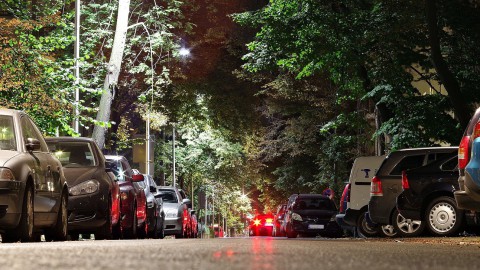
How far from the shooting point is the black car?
20344 millimetres

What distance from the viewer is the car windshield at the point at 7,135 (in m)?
14.6

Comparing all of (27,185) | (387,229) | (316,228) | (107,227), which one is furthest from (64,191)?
(316,228)

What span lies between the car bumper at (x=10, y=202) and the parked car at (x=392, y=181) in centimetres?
1029

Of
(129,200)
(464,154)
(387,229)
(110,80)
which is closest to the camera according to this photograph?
(464,154)

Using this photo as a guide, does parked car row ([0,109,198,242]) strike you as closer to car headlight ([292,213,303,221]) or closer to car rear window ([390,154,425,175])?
car rear window ([390,154,425,175])

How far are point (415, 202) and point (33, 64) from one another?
395 inches

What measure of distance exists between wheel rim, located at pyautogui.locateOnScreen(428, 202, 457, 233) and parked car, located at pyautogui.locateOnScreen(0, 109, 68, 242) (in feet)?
25.3

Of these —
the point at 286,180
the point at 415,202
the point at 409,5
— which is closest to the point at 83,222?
the point at 415,202

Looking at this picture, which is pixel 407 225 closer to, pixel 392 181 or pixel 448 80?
pixel 392 181

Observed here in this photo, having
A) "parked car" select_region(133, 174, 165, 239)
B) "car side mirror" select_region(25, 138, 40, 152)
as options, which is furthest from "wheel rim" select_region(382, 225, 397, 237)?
"car side mirror" select_region(25, 138, 40, 152)

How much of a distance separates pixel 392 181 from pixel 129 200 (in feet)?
18.3

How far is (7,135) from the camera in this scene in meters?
14.7

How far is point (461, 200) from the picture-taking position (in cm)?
1522

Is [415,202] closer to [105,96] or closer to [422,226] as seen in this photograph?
[422,226]
